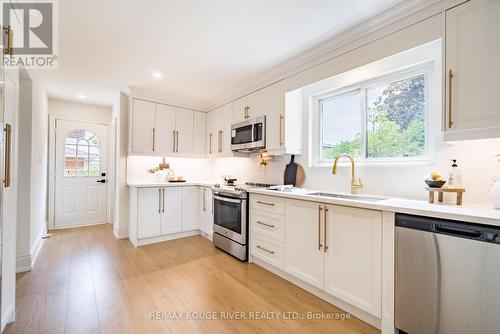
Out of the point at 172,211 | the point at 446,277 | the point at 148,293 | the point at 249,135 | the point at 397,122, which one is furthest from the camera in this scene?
the point at 172,211

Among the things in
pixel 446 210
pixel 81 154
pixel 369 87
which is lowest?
pixel 446 210

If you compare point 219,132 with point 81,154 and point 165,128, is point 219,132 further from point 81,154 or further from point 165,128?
point 81,154

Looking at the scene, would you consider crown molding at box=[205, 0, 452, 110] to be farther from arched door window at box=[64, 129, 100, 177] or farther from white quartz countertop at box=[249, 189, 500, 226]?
arched door window at box=[64, 129, 100, 177]

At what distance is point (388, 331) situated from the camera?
1614 mm

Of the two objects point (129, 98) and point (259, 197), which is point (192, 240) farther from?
point (129, 98)

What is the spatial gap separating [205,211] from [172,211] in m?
0.53

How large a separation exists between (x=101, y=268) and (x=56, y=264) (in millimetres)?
616

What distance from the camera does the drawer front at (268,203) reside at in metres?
2.48

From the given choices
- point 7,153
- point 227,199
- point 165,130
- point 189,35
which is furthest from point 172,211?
point 189,35

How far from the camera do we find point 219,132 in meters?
4.11

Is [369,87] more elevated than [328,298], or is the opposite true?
[369,87]

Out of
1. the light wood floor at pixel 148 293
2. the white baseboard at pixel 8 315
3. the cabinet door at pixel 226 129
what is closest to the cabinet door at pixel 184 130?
the cabinet door at pixel 226 129

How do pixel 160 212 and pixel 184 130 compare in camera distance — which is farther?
pixel 184 130

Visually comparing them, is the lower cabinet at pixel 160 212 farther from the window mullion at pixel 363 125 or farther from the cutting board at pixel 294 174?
the window mullion at pixel 363 125
